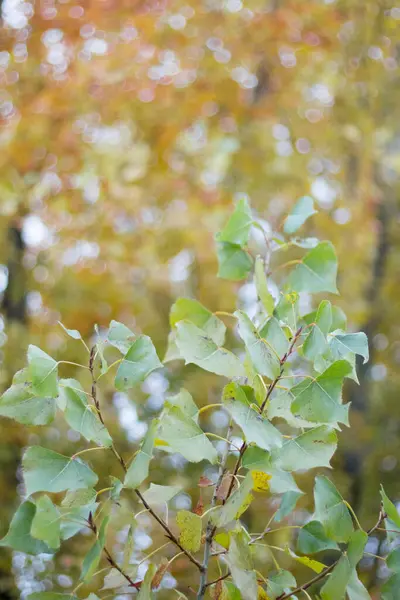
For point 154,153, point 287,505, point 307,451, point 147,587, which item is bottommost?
point 154,153

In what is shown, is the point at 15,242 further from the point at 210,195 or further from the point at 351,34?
A: the point at 351,34

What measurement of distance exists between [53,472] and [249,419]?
0.21m

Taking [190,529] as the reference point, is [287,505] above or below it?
below

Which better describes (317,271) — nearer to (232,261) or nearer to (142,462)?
(232,261)

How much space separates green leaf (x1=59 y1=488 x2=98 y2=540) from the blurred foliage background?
1806 millimetres

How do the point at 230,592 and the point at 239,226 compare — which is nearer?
the point at 230,592

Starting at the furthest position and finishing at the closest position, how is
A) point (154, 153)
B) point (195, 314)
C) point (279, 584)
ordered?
point (154, 153) → point (195, 314) → point (279, 584)

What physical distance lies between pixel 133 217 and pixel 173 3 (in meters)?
0.98

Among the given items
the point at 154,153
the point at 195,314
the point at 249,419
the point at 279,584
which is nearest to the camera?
the point at 249,419

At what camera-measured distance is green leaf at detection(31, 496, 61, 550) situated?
0.65m

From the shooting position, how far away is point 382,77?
2963 mm

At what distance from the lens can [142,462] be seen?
0.66 metres

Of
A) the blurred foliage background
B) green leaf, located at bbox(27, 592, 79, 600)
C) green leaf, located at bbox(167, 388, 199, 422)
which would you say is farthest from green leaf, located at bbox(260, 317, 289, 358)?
the blurred foliage background

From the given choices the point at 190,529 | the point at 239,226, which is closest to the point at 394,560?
the point at 190,529
